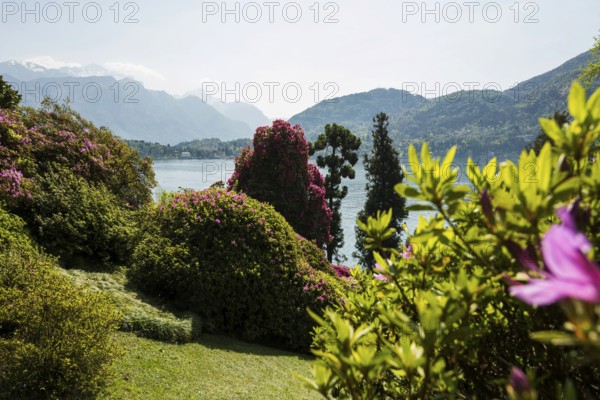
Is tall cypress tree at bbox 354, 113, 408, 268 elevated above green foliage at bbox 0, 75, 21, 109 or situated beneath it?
situated beneath

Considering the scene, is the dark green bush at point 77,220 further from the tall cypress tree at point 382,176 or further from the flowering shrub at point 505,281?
the tall cypress tree at point 382,176

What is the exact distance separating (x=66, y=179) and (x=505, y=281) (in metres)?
13.1

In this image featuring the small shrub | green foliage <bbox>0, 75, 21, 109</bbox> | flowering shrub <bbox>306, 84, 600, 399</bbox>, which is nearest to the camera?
flowering shrub <bbox>306, 84, 600, 399</bbox>

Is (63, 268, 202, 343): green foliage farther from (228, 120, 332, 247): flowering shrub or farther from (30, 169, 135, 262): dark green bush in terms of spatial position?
(228, 120, 332, 247): flowering shrub

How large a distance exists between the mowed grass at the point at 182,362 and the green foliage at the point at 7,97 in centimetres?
762

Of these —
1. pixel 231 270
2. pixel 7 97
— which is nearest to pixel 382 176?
pixel 231 270

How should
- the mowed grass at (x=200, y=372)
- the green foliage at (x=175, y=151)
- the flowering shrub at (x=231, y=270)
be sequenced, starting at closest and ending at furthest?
the mowed grass at (x=200, y=372)
the flowering shrub at (x=231, y=270)
the green foliage at (x=175, y=151)

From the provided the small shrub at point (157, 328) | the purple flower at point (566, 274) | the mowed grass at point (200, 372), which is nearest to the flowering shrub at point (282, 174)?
the mowed grass at point (200, 372)

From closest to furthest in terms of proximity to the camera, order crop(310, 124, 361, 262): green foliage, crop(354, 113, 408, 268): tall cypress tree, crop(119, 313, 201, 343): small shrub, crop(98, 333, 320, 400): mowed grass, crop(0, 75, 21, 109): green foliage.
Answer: crop(98, 333, 320, 400): mowed grass → crop(119, 313, 201, 343): small shrub → crop(0, 75, 21, 109): green foliage → crop(310, 124, 361, 262): green foliage → crop(354, 113, 408, 268): tall cypress tree

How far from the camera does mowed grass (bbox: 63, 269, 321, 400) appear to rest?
6637 millimetres

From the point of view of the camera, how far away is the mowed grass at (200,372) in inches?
256

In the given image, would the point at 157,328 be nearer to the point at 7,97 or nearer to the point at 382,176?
the point at 7,97

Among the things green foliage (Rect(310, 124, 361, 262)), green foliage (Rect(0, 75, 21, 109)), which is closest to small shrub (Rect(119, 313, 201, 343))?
green foliage (Rect(0, 75, 21, 109))

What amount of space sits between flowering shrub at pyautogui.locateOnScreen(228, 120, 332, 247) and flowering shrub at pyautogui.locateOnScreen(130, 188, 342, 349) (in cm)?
683
